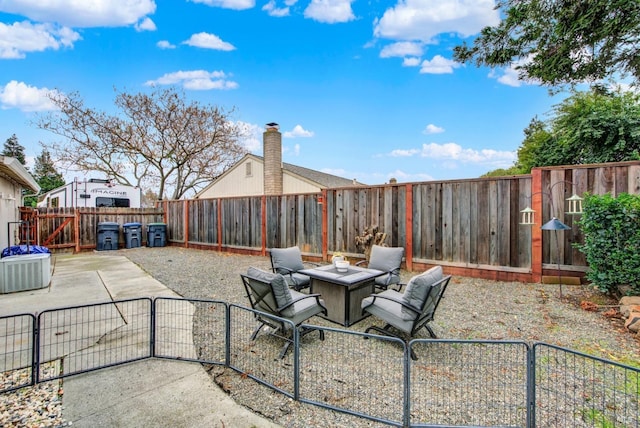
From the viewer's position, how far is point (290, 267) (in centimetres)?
486

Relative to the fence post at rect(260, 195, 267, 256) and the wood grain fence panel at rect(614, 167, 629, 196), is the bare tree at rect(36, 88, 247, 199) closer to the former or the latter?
the fence post at rect(260, 195, 267, 256)

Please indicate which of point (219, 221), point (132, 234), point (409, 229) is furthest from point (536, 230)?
point (132, 234)

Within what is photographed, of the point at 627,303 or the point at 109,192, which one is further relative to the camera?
the point at 109,192

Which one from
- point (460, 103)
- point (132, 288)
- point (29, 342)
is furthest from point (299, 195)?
point (460, 103)

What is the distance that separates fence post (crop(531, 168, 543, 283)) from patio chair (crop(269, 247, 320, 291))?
4.06 m

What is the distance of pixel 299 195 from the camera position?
8.16m

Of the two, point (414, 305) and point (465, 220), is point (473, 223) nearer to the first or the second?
point (465, 220)

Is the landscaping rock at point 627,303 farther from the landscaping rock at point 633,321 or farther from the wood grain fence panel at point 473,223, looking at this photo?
the wood grain fence panel at point 473,223

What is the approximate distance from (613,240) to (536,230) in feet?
4.13

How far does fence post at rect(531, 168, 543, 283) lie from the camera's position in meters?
5.06

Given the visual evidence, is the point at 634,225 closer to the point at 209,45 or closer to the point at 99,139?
the point at 209,45

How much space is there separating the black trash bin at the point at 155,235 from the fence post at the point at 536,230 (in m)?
12.3

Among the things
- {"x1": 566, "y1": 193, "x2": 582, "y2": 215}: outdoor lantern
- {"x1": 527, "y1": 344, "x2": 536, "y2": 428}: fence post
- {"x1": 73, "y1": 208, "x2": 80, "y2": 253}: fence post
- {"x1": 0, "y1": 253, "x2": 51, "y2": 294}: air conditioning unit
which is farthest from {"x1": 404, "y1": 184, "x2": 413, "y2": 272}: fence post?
{"x1": 73, "y1": 208, "x2": 80, "y2": 253}: fence post

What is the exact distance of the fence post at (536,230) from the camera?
5.06 meters
